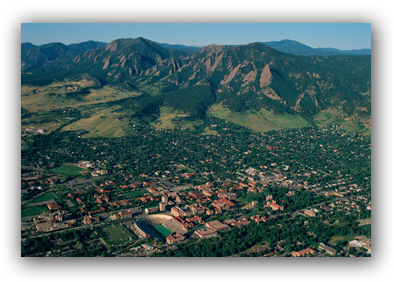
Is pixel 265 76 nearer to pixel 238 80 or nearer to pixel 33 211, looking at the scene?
pixel 238 80

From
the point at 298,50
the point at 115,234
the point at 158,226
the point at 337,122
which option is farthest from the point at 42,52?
the point at 115,234

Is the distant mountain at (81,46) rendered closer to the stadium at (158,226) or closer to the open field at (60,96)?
the open field at (60,96)

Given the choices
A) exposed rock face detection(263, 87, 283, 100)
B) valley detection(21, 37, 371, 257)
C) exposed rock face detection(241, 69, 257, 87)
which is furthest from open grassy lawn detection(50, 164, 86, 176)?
exposed rock face detection(241, 69, 257, 87)

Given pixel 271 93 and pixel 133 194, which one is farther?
pixel 271 93

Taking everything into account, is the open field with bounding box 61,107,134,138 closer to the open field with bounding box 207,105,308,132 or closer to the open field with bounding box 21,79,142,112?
the open field with bounding box 21,79,142,112

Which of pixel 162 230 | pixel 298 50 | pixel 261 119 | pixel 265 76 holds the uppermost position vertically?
pixel 298 50
